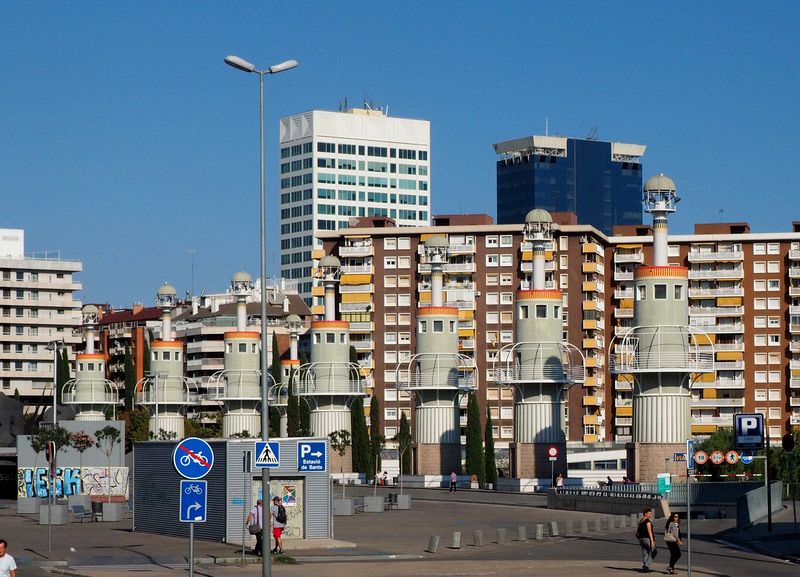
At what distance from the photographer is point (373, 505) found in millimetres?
68125

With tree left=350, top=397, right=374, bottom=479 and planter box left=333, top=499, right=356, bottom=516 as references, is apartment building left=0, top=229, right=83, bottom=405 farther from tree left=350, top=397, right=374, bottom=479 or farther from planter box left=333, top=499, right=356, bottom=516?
planter box left=333, top=499, right=356, bottom=516

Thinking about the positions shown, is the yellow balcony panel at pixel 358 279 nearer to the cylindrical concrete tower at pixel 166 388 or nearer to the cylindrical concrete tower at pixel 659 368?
the cylindrical concrete tower at pixel 166 388

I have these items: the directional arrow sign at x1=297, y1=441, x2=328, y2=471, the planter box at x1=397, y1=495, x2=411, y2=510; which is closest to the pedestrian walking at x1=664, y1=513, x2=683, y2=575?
the directional arrow sign at x1=297, y1=441, x2=328, y2=471

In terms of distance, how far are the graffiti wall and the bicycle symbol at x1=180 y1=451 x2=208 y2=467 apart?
52.2m

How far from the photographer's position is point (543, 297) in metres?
84.3

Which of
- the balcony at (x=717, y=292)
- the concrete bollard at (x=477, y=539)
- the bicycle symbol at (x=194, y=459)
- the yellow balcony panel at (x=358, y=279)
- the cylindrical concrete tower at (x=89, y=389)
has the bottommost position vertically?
the concrete bollard at (x=477, y=539)

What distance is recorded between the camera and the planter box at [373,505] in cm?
6781

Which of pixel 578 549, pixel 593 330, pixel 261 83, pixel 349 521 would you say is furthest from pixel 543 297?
pixel 593 330

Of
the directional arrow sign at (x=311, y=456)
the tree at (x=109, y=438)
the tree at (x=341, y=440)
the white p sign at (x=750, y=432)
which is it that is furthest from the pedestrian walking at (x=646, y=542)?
the tree at (x=341, y=440)

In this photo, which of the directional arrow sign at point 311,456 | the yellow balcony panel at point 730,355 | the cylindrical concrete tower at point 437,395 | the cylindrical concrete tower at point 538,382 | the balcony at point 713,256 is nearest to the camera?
the directional arrow sign at point 311,456

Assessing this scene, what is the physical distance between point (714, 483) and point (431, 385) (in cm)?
2679

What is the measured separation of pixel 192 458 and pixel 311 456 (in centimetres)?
1679

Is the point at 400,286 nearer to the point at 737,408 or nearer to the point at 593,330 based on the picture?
the point at 593,330

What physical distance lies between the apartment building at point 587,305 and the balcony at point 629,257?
144mm
